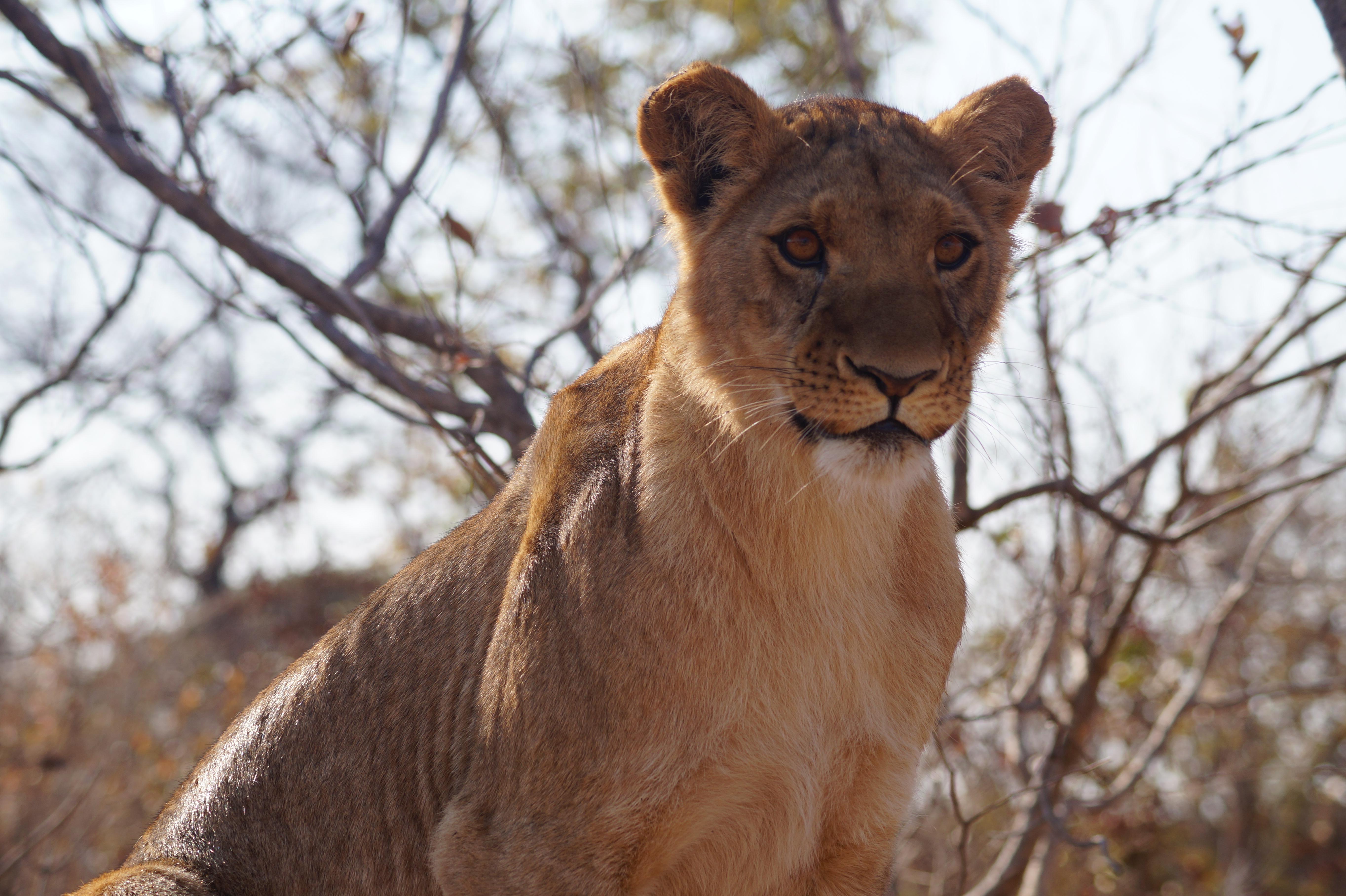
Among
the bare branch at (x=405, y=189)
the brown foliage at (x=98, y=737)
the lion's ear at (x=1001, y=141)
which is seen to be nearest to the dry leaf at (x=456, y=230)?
the bare branch at (x=405, y=189)

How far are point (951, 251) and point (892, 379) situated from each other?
657 mm

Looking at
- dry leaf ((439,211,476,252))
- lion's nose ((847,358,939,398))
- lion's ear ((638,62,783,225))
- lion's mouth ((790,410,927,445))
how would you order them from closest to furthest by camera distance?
lion's nose ((847,358,939,398))
lion's mouth ((790,410,927,445))
lion's ear ((638,62,783,225))
dry leaf ((439,211,476,252))

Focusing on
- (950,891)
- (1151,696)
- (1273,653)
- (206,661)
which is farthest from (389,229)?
(206,661)

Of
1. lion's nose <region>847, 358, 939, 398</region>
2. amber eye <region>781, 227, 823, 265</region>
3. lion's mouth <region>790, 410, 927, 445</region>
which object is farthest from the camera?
amber eye <region>781, 227, 823, 265</region>

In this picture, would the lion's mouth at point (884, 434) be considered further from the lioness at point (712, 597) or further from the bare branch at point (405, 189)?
the bare branch at point (405, 189)

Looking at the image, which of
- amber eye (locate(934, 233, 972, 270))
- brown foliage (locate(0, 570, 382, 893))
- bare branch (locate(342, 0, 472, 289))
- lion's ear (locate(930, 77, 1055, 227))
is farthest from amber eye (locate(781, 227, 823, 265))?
brown foliage (locate(0, 570, 382, 893))

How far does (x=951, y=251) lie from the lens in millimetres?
3338

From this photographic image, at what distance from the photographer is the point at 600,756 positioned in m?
2.97

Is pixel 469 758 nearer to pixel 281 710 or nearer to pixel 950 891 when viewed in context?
pixel 281 710

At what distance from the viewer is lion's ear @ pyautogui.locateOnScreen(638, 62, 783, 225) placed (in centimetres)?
342

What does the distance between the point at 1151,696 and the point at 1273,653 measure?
4829 millimetres

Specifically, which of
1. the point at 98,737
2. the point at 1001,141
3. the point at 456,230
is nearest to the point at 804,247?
the point at 1001,141

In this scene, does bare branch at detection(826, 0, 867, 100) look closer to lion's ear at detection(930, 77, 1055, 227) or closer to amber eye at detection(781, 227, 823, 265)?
lion's ear at detection(930, 77, 1055, 227)

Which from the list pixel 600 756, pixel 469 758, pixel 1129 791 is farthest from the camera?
pixel 1129 791
